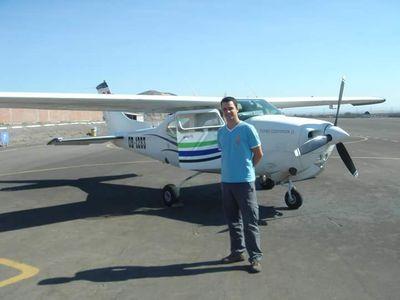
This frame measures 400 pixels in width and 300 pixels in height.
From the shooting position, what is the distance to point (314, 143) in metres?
6.88

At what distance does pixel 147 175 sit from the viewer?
12.9m

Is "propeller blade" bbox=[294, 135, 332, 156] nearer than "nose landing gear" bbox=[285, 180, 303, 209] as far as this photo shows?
Yes

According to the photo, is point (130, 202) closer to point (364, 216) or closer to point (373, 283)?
point (364, 216)

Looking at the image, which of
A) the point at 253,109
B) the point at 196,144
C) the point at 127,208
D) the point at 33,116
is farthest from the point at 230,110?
the point at 33,116

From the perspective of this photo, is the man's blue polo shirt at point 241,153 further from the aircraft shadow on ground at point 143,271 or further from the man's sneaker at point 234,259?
the aircraft shadow on ground at point 143,271

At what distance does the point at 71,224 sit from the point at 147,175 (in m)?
5.73

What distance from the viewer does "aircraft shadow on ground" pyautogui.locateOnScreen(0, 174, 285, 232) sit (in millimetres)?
7425

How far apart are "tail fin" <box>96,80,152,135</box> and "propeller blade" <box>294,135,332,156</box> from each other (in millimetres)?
5836

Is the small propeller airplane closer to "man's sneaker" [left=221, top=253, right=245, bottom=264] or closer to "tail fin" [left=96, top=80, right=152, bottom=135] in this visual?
"tail fin" [left=96, top=80, right=152, bottom=135]

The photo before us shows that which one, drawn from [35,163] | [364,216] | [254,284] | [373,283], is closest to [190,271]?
[254,284]

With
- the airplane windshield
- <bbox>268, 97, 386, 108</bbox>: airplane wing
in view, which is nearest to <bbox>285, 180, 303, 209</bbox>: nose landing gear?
the airplane windshield

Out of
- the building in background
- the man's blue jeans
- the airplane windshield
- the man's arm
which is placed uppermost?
the airplane windshield

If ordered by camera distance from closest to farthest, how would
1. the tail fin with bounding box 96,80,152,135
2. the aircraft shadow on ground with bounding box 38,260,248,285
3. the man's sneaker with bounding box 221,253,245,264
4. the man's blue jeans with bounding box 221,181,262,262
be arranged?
the aircraft shadow on ground with bounding box 38,260,248,285 → the man's blue jeans with bounding box 221,181,262,262 → the man's sneaker with bounding box 221,253,245,264 → the tail fin with bounding box 96,80,152,135

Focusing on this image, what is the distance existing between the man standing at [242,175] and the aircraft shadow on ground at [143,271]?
200mm
